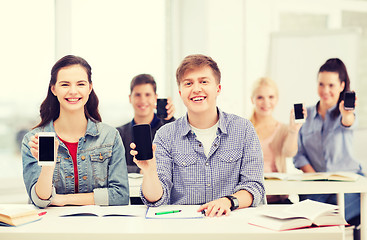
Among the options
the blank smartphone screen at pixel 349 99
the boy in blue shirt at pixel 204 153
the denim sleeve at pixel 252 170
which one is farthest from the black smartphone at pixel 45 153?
the blank smartphone screen at pixel 349 99

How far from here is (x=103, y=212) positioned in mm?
1844

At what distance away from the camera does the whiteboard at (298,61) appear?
4309 millimetres

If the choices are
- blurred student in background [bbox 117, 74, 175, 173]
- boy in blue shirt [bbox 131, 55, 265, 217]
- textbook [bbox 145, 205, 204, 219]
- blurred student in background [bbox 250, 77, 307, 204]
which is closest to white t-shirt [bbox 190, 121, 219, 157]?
boy in blue shirt [bbox 131, 55, 265, 217]

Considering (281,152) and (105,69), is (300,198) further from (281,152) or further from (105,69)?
(105,69)

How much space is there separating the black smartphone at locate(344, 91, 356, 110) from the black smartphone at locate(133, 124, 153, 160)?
6.02 ft

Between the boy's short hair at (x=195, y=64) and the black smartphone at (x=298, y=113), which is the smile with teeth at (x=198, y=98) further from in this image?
the black smartphone at (x=298, y=113)

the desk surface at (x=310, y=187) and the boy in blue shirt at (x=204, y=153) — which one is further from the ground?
the boy in blue shirt at (x=204, y=153)

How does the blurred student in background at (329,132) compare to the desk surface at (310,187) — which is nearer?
the desk surface at (310,187)

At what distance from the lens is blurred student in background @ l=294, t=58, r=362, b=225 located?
3.43 metres

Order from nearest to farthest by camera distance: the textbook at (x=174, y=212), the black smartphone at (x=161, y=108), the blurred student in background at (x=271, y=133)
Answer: the textbook at (x=174, y=212) < the black smartphone at (x=161, y=108) < the blurred student in background at (x=271, y=133)

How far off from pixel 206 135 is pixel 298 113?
1018mm

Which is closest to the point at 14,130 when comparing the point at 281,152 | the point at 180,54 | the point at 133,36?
the point at 133,36

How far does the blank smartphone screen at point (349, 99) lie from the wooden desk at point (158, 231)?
5.56 ft

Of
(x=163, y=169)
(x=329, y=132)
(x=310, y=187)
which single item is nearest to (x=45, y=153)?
(x=163, y=169)
